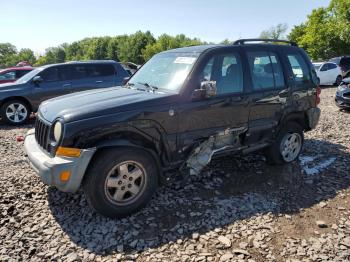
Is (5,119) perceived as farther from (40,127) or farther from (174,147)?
(174,147)

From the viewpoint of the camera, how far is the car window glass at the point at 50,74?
10.2 m

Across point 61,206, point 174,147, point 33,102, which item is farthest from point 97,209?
point 33,102

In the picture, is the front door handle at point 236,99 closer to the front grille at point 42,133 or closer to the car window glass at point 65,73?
the front grille at point 42,133

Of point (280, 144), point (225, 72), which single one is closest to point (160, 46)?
point (280, 144)

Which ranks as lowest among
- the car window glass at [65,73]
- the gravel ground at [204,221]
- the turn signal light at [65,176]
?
the gravel ground at [204,221]

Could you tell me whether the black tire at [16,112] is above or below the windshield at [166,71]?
below

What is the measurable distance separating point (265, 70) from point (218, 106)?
1.17m

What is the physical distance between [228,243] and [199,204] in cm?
86

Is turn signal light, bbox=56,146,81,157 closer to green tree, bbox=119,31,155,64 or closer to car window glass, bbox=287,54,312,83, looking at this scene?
car window glass, bbox=287,54,312,83

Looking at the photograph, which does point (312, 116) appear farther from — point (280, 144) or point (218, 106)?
point (218, 106)

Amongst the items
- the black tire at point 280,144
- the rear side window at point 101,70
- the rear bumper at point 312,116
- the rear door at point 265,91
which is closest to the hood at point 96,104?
the rear door at point 265,91

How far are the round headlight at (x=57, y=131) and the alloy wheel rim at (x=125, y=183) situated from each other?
0.68m

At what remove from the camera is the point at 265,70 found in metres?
5.17

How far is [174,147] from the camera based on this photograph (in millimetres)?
4273
